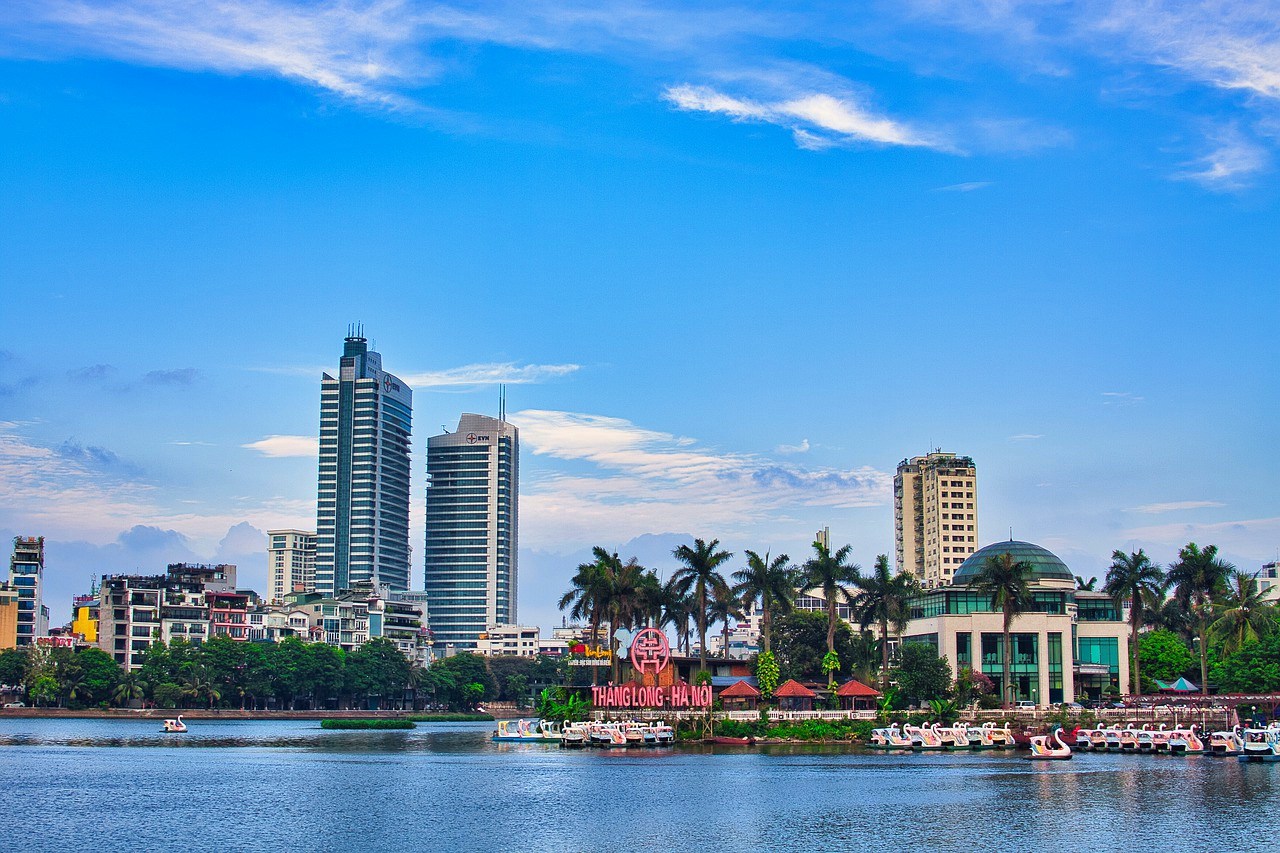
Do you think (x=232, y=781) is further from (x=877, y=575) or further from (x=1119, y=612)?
(x=1119, y=612)

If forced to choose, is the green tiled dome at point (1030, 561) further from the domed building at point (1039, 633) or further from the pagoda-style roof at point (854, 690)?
the pagoda-style roof at point (854, 690)

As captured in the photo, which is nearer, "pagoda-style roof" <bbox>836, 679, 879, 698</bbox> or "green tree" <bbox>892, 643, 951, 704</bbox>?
"pagoda-style roof" <bbox>836, 679, 879, 698</bbox>

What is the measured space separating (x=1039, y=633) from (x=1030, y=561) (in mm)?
8087

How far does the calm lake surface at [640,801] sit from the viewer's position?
2379 inches

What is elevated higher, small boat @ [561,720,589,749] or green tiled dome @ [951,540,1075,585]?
green tiled dome @ [951,540,1075,585]

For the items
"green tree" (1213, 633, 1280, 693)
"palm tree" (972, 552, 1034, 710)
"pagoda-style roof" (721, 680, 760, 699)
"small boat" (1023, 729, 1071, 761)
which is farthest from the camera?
"green tree" (1213, 633, 1280, 693)

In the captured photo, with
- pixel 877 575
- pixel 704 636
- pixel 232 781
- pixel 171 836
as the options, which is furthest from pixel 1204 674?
pixel 171 836

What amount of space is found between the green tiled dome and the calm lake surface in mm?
41729

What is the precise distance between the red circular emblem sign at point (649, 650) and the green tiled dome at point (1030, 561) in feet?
127

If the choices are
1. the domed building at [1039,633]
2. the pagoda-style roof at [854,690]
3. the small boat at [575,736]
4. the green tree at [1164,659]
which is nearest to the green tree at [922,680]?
the pagoda-style roof at [854,690]

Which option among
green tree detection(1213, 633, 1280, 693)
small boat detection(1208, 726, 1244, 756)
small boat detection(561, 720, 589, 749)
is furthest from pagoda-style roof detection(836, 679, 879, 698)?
green tree detection(1213, 633, 1280, 693)

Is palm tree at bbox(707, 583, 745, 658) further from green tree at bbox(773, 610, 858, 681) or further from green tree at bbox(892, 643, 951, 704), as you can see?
green tree at bbox(892, 643, 951, 704)

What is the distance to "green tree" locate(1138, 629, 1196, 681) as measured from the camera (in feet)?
503

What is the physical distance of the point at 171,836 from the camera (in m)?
62.0
